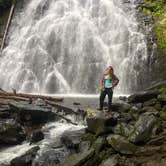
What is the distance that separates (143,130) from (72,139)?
135 inches

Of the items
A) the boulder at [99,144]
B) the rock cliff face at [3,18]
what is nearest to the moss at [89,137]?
the boulder at [99,144]

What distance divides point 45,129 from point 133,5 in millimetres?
20066

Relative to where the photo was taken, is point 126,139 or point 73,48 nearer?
point 126,139

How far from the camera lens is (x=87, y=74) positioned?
92.1 feet

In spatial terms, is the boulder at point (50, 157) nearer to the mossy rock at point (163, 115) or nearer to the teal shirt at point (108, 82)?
the teal shirt at point (108, 82)

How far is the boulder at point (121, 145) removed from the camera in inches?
399

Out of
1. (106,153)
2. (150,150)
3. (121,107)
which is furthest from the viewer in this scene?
(121,107)

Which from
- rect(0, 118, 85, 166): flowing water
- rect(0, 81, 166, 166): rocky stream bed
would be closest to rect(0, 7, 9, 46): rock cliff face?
rect(0, 81, 166, 166): rocky stream bed

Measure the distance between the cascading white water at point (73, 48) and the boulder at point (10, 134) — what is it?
11597 millimetres

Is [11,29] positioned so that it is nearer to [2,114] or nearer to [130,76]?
[130,76]

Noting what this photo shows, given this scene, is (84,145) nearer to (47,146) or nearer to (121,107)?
(47,146)

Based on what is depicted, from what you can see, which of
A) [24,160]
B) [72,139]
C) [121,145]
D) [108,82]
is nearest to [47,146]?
[72,139]

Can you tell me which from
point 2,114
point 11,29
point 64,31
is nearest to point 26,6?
point 11,29

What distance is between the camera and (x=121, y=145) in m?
10.4
